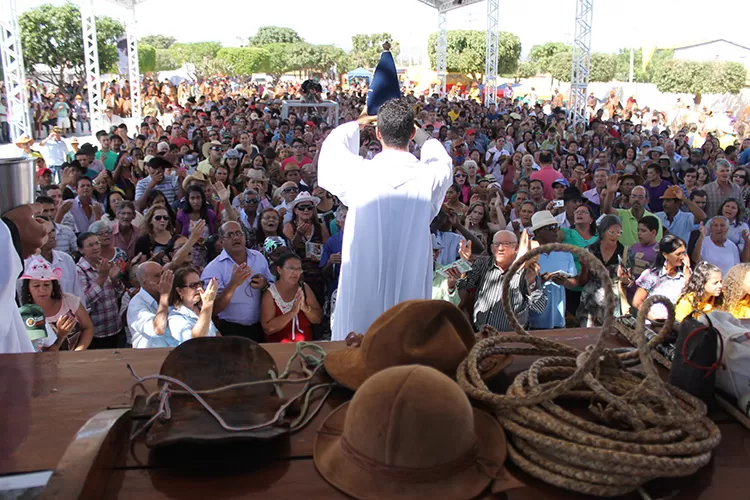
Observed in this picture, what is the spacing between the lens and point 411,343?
5.56ft

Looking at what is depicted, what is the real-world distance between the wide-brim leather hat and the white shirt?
7.96ft

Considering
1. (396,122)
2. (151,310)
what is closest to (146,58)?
(151,310)

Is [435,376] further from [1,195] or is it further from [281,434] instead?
[1,195]

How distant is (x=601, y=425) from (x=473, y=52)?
57.7 m

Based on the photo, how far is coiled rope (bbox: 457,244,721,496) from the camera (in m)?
1.38

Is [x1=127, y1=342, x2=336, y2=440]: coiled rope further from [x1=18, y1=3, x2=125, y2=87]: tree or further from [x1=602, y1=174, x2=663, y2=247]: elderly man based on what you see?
[x1=18, y1=3, x2=125, y2=87]: tree

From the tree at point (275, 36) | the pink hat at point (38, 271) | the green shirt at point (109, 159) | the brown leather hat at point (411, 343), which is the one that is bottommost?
the pink hat at point (38, 271)

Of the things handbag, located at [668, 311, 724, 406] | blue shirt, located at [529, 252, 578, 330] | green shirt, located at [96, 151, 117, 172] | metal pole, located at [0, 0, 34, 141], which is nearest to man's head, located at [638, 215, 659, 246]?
blue shirt, located at [529, 252, 578, 330]

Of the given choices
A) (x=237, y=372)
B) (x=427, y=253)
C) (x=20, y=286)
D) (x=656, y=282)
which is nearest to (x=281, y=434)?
(x=237, y=372)

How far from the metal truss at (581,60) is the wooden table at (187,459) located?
15962mm

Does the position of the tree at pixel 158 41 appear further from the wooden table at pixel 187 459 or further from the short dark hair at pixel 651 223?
the wooden table at pixel 187 459

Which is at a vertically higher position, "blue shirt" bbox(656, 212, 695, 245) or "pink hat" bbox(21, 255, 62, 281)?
"pink hat" bbox(21, 255, 62, 281)

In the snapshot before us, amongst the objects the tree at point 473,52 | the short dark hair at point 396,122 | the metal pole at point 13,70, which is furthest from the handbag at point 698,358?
the tree at point 473,52

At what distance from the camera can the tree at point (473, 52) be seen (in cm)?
5572
